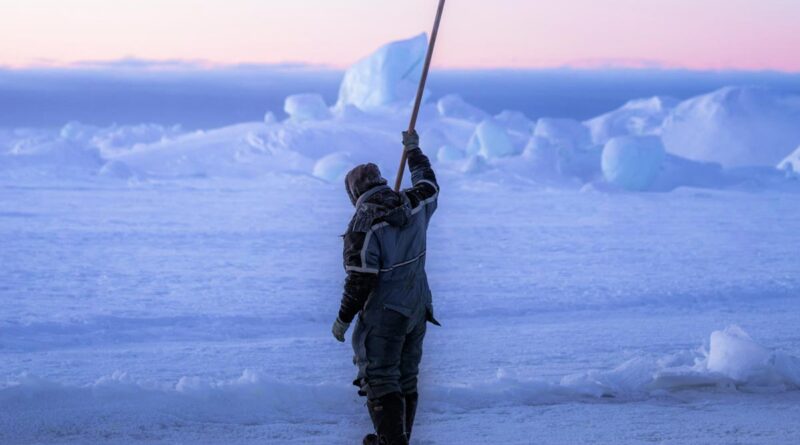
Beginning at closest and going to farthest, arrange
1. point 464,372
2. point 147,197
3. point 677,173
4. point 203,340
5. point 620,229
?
point 464,372
point 203,340
point 620,229
point 147,197
point 677,173

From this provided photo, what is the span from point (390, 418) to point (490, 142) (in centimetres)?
1746

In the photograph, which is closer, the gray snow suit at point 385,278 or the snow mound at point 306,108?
the gray snow suit at point 385,278

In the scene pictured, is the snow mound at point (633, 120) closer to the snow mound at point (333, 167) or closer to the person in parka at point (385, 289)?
the snow mound at point (333, 167)

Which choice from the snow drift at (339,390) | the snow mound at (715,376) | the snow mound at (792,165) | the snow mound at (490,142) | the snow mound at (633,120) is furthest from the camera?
the snow mound at (633,120)

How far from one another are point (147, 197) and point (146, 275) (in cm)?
720

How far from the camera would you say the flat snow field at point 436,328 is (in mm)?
4102

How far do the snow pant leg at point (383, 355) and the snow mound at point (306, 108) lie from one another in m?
21.1

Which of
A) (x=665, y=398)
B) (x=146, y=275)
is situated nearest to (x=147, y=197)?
(x=146, y=275)

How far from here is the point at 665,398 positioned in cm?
450

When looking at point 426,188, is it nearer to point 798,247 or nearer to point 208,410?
point 208,410

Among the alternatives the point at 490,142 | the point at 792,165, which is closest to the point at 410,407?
the point at 490,142

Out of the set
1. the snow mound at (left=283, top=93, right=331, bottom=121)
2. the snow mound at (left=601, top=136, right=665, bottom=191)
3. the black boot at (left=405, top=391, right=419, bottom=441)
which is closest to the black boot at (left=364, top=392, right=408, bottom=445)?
the black boot at (left=405, top=391, right=419, bottom=441)

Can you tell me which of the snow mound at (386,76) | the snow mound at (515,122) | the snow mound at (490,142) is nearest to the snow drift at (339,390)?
the snow mound at (490,142)

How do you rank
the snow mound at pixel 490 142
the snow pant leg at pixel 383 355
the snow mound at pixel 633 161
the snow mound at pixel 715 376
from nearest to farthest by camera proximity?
the snow pant leg at pixel 383 355, the snow mound at pixel 715 376, the snow mound at pixel 633 161, the snow mound at pixel 490 142
